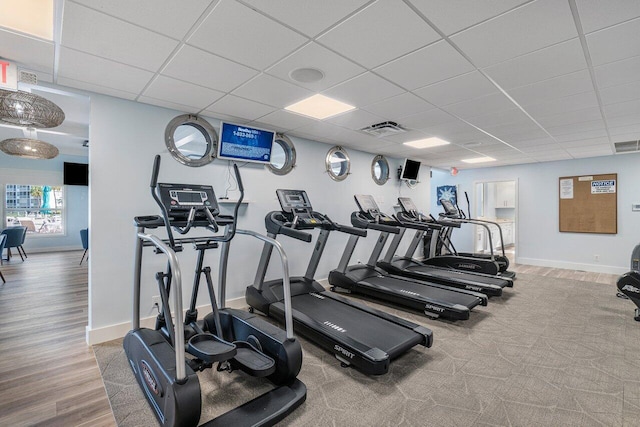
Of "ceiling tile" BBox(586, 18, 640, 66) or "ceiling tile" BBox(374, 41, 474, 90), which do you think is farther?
"ceiling tile" BBox(374, 41, 474, 90)

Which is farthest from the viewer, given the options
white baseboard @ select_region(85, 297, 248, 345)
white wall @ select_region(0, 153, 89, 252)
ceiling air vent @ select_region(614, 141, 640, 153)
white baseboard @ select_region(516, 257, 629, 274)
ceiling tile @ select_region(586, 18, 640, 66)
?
white wall @ select_region(0, 153, 89, 252)

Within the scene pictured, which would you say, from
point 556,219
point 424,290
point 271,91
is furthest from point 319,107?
point 556,219

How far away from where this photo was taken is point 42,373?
2551 millimetres

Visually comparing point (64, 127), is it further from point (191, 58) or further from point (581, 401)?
point (581, 401)

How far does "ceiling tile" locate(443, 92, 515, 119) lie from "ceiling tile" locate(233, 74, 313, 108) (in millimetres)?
1721

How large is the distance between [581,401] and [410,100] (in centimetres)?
294

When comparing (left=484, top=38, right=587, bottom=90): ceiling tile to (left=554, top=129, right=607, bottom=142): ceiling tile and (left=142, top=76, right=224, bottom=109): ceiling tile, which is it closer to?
(left=142, top=76, right=224, bottom=109): ceiling tile

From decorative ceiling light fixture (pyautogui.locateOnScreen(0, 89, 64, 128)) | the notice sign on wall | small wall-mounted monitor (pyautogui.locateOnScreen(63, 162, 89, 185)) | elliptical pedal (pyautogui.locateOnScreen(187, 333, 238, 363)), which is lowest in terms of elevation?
elliptical pedal (pyautogui.locateOnScreen(187, 333, 238, 363))

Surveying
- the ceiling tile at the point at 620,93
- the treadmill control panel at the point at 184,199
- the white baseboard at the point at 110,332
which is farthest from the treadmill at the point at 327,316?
the ceiling tile at the point at 620,93

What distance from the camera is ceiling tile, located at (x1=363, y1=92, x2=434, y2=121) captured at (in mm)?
3219

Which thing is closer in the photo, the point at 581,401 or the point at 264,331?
the point at 581,401

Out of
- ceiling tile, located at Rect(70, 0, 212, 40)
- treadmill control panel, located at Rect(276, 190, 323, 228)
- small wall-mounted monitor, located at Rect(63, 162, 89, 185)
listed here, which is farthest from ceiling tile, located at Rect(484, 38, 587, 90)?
small wall-mounted monitor, located at Rect(63, 162, 89, 185)

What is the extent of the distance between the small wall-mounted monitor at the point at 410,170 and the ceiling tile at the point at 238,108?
3.83 meters

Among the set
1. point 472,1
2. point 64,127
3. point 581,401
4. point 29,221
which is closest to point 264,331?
point 581,401
